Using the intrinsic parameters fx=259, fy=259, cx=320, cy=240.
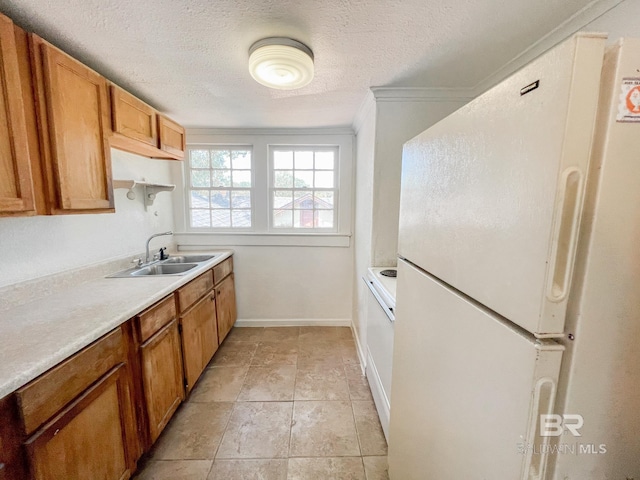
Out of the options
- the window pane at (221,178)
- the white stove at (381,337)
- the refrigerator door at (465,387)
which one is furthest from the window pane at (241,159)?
the refrigerator door at (465,387)

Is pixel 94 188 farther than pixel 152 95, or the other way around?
pixel 152 95

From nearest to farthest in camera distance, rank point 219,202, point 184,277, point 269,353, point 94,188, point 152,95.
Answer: point 94,188 → point 184,277 → point 152,95 → point 269,353 → point 219,202

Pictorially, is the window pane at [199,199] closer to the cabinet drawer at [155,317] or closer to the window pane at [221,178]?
the window pane at [221,178]

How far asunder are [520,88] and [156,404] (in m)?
2.04

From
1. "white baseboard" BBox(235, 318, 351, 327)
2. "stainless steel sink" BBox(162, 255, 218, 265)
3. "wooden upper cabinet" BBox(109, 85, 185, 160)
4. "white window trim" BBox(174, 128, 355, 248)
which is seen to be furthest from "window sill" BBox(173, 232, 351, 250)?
"wooden upper cabinet" BBox(109, 85, 185, 160)

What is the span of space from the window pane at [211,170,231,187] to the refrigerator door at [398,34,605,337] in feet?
8.75

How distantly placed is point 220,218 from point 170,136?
1.08 meters

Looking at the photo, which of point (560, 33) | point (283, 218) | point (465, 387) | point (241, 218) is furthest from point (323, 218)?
point (465, 387)

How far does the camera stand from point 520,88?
19.7 inches

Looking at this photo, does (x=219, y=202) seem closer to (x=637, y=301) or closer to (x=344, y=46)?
(x=344, y=46)

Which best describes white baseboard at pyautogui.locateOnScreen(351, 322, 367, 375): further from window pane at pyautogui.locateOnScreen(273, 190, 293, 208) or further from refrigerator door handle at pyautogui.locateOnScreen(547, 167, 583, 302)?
refrigerator door handle at pyautogui.locateOnScreen(547, 167, 583, 302)

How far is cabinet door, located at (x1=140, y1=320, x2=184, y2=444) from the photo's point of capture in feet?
4.60

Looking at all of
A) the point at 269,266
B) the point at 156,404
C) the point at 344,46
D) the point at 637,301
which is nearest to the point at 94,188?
the point at 156,404

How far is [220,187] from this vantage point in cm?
299
